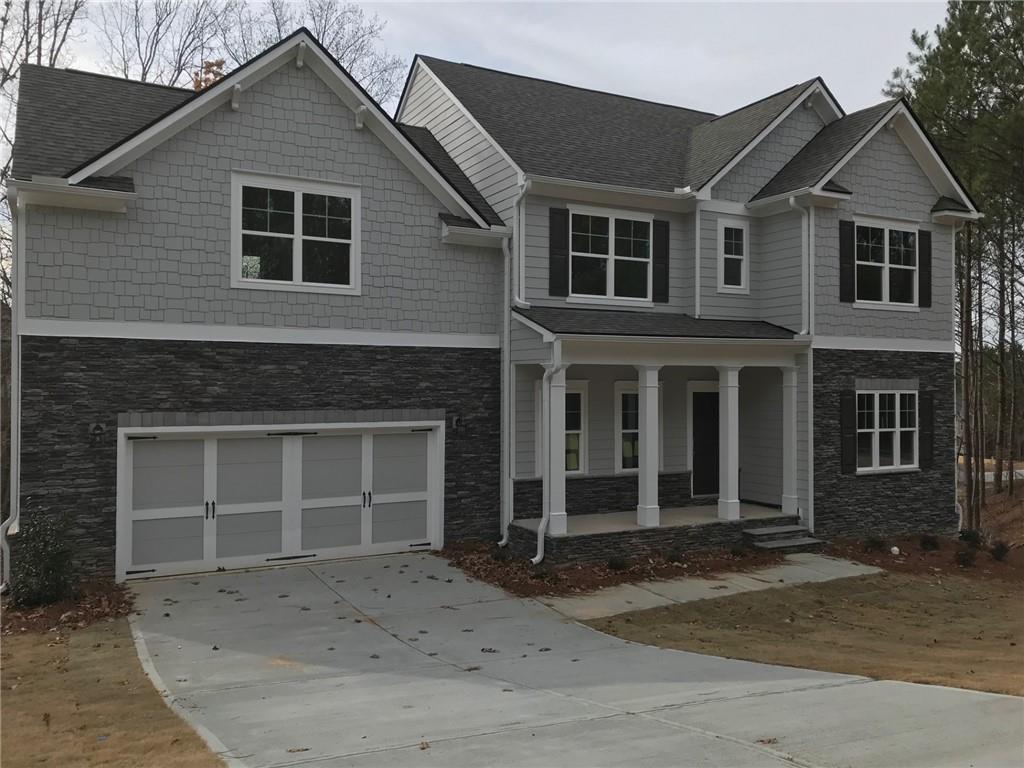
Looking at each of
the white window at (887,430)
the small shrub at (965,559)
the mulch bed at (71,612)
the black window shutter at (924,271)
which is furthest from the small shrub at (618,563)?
the black window shutter at (924,271)

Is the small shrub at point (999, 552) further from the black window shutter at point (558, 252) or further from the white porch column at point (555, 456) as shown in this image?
the black window shutter at point (558, 252)

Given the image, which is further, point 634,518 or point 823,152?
point 823,152

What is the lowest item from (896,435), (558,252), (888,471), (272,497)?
(272,497)

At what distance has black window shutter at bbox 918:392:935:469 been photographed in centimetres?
1655

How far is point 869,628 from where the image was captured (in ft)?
34.6

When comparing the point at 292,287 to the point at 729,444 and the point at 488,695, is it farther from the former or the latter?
the point at 729,444

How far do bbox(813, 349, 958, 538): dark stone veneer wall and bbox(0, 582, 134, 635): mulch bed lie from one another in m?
11.6

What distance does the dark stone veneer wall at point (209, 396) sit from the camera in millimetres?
10617

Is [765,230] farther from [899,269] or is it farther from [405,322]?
[405,322]

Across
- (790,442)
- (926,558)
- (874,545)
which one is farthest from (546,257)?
(926,558)

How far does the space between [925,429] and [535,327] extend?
29.8 ft

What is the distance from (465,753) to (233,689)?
2887 mm

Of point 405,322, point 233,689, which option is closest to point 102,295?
point 405,322

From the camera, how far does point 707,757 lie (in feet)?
17.2
